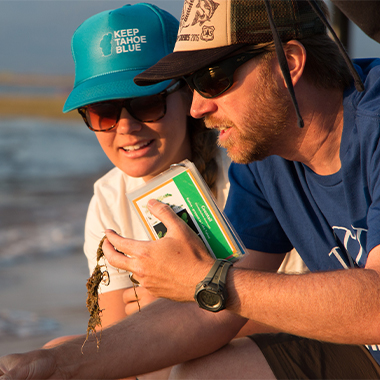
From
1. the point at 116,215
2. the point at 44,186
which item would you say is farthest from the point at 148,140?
the point at 44,186

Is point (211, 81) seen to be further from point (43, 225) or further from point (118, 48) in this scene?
point (43, 225)

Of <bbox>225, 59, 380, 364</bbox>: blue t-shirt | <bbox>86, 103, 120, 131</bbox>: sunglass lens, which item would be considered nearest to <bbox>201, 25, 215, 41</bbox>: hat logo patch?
<bbox>225, 59, 380, 364</bbox>: blue t-shirt

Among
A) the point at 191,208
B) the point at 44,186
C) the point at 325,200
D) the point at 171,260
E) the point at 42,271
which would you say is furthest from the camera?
the point at 44,186

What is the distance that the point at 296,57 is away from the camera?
2.22 m

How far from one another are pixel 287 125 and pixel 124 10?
4.14 feet

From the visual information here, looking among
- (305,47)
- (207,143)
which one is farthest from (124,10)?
(305,47)

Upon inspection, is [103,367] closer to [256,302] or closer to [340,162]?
[256,302]

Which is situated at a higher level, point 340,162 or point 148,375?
point 340,162

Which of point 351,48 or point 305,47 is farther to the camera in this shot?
point 351,48

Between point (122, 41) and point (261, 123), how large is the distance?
1.08m

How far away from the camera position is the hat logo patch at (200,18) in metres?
2.15

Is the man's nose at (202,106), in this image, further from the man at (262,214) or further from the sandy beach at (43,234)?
the sandy beach at (43,234)

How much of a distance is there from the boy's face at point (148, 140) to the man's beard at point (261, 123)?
0.63 meters

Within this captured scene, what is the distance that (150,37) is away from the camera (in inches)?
114
